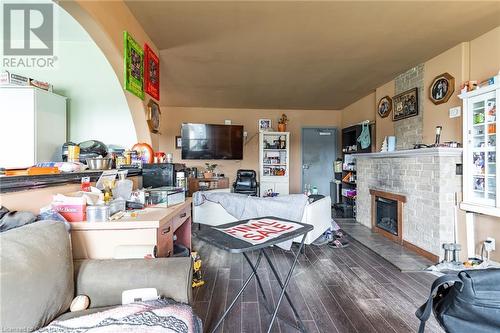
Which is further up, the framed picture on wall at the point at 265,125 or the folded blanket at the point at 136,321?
the framed picture on wall at the point at 265,125

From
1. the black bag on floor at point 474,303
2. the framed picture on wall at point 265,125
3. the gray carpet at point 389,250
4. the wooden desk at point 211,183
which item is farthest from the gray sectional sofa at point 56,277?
the framed picture on wall at point 265,125

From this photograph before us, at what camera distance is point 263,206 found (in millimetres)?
3248

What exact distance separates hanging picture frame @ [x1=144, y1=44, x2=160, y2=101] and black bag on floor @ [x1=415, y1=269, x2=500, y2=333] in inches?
104

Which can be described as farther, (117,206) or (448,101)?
(448,101)

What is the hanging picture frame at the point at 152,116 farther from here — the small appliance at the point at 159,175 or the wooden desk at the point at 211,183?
the wooden desk at the point at 211,183

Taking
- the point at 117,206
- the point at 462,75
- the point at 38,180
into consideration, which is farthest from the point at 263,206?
the point at 462,75

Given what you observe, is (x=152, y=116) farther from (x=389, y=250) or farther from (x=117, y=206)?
(x=389, y=250)

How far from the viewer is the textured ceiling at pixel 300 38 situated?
2.18 m

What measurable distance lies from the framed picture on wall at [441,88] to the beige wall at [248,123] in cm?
322

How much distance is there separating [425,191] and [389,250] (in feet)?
2.77

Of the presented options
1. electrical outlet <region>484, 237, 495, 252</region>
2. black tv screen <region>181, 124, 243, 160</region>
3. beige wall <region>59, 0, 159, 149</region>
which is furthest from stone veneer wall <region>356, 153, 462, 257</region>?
beige wall <region>59, 0, 159, 149</region>

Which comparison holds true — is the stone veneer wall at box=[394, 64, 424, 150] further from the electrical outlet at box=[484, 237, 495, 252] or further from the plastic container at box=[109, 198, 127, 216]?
the plastic container at box=[109, 198, 127, 216]

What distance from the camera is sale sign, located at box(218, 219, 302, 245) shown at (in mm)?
1430

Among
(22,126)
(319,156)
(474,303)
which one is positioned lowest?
(474,303)
